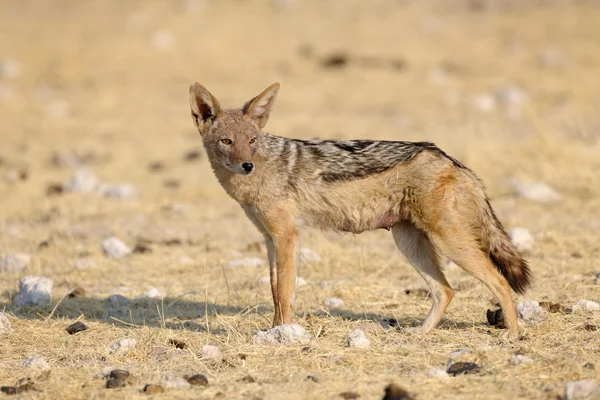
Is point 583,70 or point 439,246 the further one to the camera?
point 583,70

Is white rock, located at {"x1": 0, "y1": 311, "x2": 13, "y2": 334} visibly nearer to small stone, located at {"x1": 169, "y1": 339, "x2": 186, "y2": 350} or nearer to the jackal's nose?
small stone, located at {"x1": 169, "y1": 339, "x2": 186, "y2": 350}

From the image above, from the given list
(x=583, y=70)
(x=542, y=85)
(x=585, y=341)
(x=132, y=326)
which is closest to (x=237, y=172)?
(x=132, y=326)

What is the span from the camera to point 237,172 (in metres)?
6.60

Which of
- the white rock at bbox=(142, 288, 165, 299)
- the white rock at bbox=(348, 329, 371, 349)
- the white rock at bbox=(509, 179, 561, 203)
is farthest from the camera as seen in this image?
the white rock at bbox=(509, 179, 561, 203)

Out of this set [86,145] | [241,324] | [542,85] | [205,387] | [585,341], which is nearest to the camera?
[205,387]

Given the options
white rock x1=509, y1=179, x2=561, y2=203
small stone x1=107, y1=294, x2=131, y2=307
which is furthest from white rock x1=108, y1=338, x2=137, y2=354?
white rock x1=509, y1=179, x2=561, y2=203

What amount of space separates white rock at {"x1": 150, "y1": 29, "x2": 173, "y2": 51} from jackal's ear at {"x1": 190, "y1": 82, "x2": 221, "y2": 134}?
40.8ft

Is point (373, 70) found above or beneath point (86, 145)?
above

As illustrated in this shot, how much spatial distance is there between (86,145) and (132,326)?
26.1ft

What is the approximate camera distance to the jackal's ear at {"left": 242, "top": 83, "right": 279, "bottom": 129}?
273 inches

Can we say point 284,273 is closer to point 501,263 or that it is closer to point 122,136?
point 501,263

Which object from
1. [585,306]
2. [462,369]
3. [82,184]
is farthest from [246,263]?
[82,184]

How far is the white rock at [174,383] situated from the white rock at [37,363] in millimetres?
838

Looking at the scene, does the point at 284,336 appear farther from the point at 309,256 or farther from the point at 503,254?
the point at 309,256
